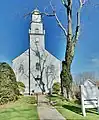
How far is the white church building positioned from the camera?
4231 centimetres

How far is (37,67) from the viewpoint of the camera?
141 feet

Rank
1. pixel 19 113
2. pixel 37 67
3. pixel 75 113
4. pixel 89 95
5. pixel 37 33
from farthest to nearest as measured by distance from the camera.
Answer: pixel 37 33 < pixel 37 67 < pixel 89 95 < pixel 75 113 < pixel 19 113

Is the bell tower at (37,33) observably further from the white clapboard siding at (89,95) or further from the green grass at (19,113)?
the white clapboard siding at (89,95)

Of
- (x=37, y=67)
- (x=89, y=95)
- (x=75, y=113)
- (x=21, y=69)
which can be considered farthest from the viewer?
(x=37, y=67)

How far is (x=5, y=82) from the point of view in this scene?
46.3 feet

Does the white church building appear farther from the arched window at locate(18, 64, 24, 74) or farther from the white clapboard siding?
the white clapboard siding

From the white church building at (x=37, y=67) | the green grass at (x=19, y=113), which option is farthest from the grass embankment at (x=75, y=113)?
the white church building at (x=37, y=67)

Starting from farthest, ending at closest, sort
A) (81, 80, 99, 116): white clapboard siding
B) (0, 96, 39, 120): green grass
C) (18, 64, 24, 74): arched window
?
(18, 64, 24, 74): arched window → (81, 80, 99, 116): white clapboard siding → (0, 96, 39, 120): green grass

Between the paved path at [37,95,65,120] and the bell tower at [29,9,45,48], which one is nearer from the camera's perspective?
the paved path at [37,95,65,120]

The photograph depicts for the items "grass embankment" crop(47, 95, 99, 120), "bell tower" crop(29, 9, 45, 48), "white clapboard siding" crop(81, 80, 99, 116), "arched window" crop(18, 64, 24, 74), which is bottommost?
"grass embankment" crop(47, 95, 99, 120)

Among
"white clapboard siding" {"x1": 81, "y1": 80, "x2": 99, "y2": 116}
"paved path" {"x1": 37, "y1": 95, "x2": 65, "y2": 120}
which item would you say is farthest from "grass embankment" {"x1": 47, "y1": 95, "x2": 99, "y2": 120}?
"white clapboard siding" {"x1": 81, "y1": 80, "x2": 99, "y2": 116}

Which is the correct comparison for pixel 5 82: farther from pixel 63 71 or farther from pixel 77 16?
pixel 77 16

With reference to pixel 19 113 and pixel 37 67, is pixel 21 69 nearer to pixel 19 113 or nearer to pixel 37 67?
pixel 37 67

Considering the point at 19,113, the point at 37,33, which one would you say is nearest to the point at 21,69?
the point at 37,33
